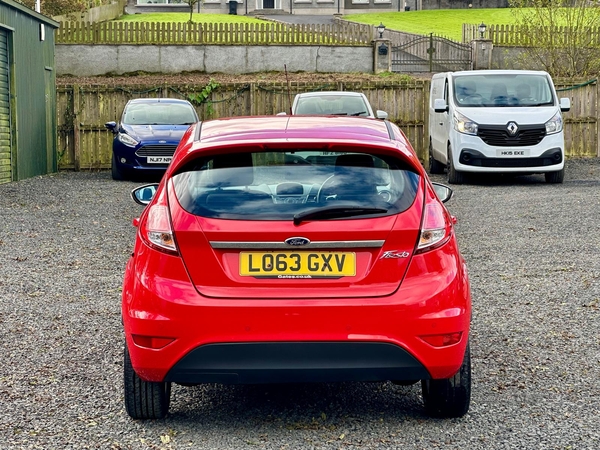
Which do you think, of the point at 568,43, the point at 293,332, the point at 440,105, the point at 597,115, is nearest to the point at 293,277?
the point at 293,332

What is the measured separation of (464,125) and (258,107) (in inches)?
315

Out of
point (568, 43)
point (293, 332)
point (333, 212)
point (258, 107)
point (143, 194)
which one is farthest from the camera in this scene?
point (568, 43)

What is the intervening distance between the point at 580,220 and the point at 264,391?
8.86 m

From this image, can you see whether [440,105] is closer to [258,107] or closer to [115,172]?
[115,172]

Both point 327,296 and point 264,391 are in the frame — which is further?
point 264,391

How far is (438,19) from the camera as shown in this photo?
232 ft

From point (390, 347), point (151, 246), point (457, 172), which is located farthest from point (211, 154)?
point (457, 172)

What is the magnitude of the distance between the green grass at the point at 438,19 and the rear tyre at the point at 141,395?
5743 cm

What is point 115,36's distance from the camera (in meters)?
42.6

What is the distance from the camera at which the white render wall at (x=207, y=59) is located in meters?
42.1

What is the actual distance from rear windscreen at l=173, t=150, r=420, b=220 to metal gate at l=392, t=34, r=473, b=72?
42.8m

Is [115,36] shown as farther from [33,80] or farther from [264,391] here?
[264,391]

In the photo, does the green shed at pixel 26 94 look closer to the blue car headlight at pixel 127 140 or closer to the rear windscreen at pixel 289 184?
the blue car headlight at pixel 127 140

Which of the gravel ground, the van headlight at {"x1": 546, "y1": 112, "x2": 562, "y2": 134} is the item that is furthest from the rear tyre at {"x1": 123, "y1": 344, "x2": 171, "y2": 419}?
the van headlight at {"x1": 546, "y1": 112, "x2": 562, "y2": 134}
